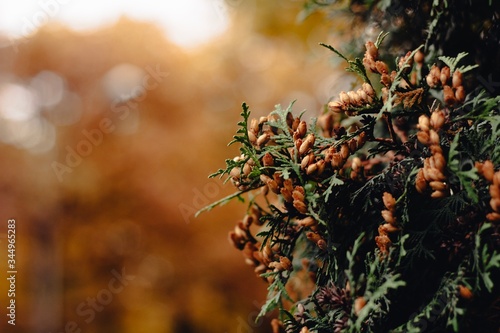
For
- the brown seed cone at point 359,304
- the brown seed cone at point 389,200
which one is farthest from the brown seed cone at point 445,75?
the brown seed cone at point 359,304

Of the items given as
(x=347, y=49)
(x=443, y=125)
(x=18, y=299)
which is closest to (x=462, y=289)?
(x=443, y=125)

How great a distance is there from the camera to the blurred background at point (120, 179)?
27.1 feet

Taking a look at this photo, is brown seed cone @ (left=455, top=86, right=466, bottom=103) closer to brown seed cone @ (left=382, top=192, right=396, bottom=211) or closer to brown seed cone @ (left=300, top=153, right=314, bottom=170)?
brown seed cone @ (left=382, top=192, right=396, bottom=211)

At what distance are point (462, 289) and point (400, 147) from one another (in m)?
0.62

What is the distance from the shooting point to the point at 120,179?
8.78 meters

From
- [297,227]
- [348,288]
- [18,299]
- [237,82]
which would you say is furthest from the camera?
[237,82]

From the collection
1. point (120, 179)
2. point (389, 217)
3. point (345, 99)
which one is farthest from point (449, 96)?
point (120, 179)

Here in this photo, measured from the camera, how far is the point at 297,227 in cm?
201

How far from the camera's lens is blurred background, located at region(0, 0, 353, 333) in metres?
8.26

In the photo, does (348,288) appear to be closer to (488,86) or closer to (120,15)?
(488,86)

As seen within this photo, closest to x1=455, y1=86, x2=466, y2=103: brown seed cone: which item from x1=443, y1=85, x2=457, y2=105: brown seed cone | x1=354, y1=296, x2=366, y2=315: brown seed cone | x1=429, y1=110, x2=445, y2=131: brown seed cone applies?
x1=443, y1=85, x2=457, y2=105: brown seed cone

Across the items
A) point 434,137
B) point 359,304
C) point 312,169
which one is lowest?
point 359,304

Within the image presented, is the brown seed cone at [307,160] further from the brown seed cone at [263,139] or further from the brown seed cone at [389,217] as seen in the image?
the brown seed cone at [389,217]

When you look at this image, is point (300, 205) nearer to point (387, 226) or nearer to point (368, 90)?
point (387, 226)
